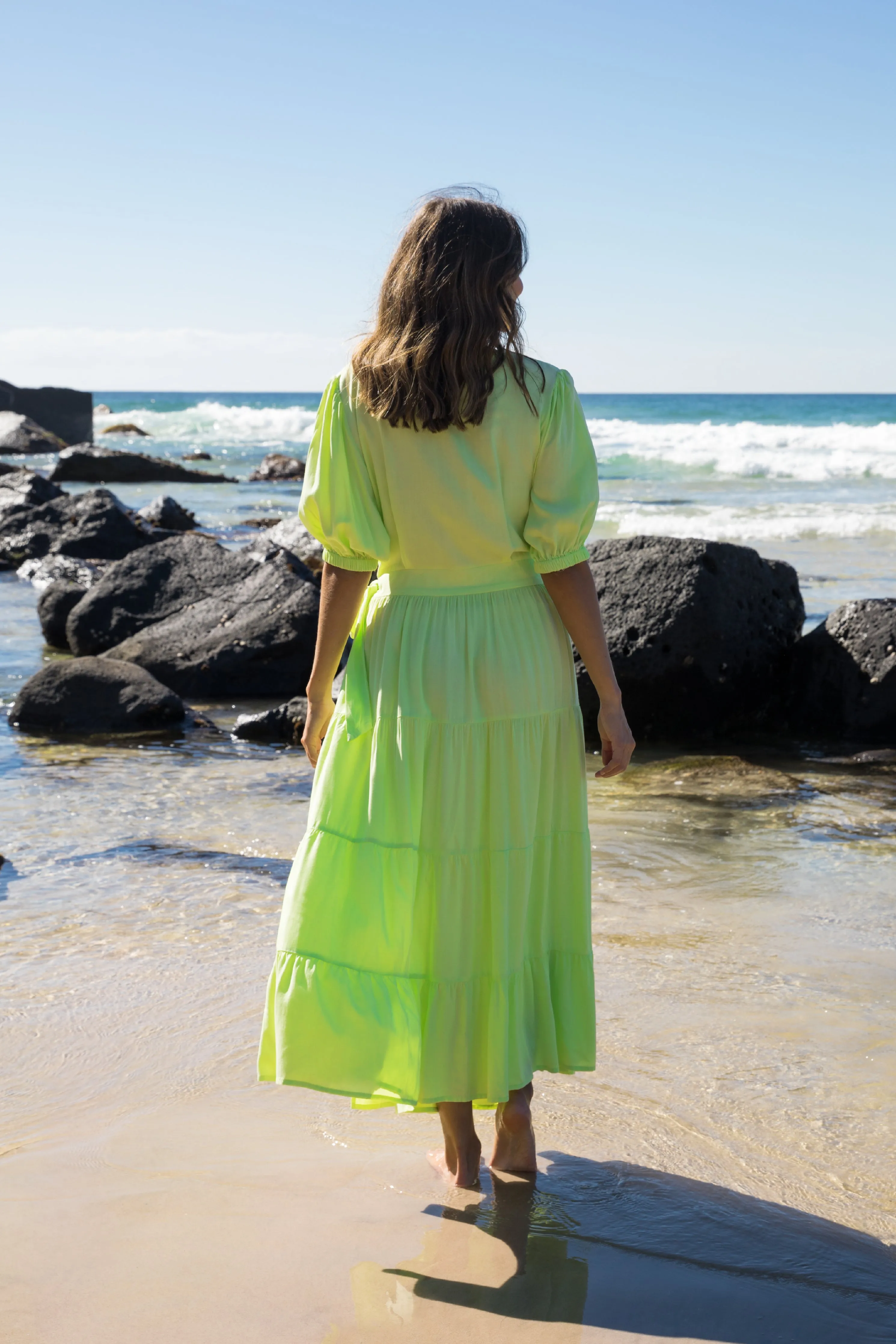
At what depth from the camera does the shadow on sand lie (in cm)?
223

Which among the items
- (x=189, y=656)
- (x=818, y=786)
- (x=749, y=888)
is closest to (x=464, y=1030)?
(x=749, y=888)

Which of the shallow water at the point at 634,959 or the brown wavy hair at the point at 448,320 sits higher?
the brown wavy hair at the point at 448,320

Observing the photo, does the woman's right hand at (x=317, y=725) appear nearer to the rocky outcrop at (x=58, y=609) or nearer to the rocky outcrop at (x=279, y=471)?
the rocky outcrop at (x=58, y=609)

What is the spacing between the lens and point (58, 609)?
34.3ft

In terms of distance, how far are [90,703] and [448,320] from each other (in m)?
5.77

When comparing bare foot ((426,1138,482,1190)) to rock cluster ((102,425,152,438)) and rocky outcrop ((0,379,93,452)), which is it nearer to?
rocky outcrop ((0,379,93,452))

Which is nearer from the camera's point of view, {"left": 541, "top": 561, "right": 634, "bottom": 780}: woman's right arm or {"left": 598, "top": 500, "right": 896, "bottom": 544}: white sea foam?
{"left": 541, "top": 561, "right": 634, "bottom": 780}: woman's right arm

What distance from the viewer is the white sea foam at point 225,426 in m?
53.7

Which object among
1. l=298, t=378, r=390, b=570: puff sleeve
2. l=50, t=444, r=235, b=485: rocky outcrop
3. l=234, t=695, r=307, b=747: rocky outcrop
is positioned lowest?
l=234, t=695, r=307, b=747: rocky outcrop

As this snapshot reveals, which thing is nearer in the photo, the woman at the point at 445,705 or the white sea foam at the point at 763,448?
the woman at the point at 445,705

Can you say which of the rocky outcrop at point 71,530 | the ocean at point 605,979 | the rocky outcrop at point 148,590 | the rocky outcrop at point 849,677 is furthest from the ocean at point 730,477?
the ocean at point 605,979

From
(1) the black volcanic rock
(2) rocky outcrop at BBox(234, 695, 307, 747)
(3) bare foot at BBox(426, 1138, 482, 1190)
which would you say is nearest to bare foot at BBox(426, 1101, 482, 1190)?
(3) bare foot at BBox(426, 1138, 482, 1190)

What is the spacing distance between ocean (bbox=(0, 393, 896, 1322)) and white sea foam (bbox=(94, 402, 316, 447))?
4383cm

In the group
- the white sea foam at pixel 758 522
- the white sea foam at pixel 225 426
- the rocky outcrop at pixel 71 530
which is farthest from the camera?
the white sea foam at pixel 225 426
